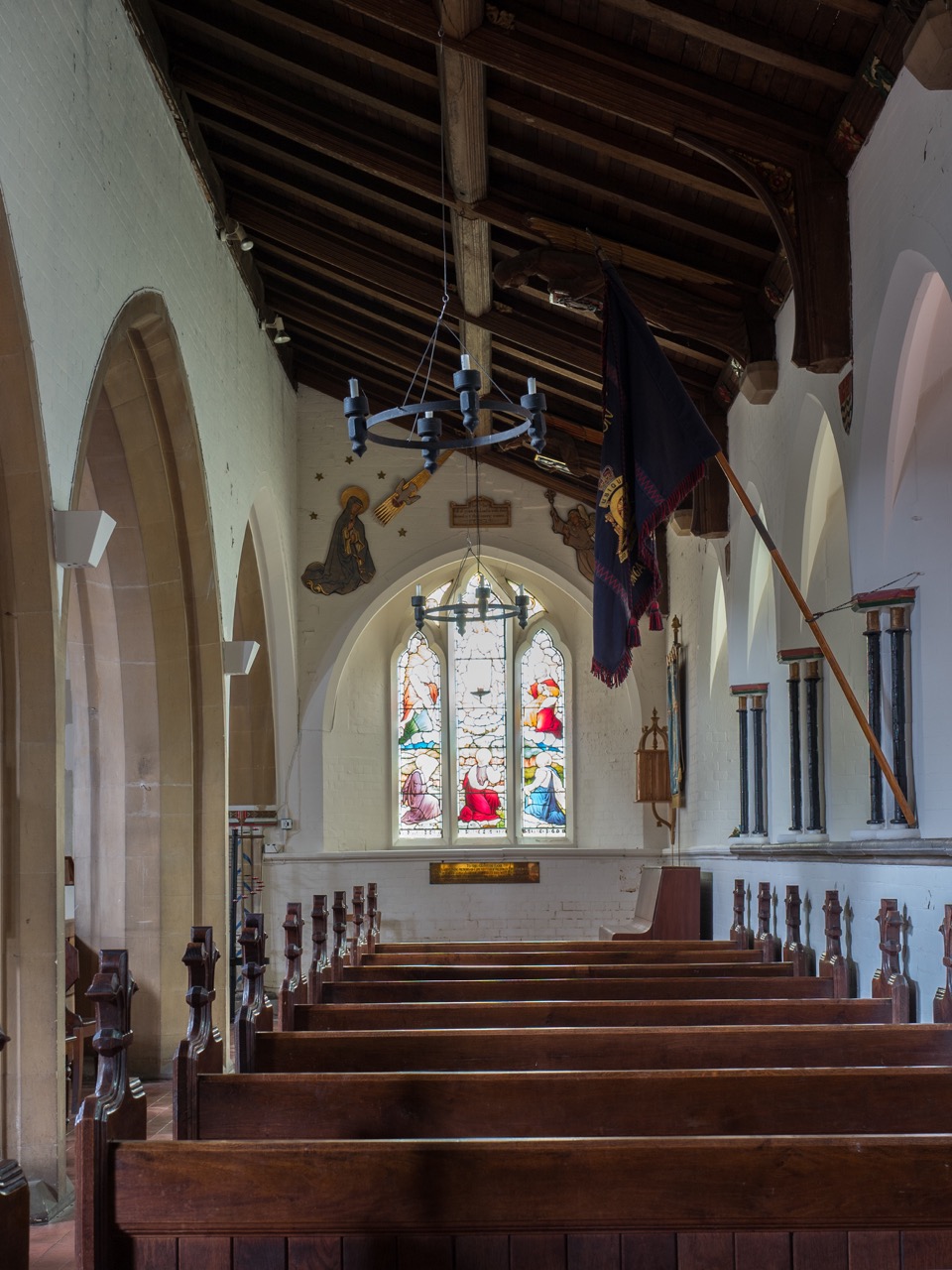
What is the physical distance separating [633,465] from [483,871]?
305 inches

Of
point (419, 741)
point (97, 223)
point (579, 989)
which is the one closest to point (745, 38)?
point (97, 223)

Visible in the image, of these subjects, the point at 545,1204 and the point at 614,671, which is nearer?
the point at 545,1204

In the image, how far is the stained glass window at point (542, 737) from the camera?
45.5ft

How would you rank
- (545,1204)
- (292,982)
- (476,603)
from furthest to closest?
(476,603), (292,982), (545,1204)

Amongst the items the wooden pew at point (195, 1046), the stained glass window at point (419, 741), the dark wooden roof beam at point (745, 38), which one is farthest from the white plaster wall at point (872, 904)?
the stained glass window at point (419, 741)

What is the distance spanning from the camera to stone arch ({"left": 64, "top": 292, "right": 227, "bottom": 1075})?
8.06 metres

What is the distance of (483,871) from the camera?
13039mm

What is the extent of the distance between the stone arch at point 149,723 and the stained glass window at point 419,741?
540 cm

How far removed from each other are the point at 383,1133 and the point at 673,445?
3.46 meters

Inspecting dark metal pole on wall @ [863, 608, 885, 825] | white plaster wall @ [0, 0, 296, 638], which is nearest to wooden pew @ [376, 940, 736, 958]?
dark metal pole on wall @ [863, 608, 885, 825]

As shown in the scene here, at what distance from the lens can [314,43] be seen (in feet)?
23.7

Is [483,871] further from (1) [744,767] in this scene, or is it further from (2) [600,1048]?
(2) [600,1048]

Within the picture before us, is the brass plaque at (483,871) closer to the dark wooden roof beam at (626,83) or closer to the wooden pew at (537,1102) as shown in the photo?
→ the dark wooden roof beam at (626,83)

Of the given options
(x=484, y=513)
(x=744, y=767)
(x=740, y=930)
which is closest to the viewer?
(x=740, y=930)
